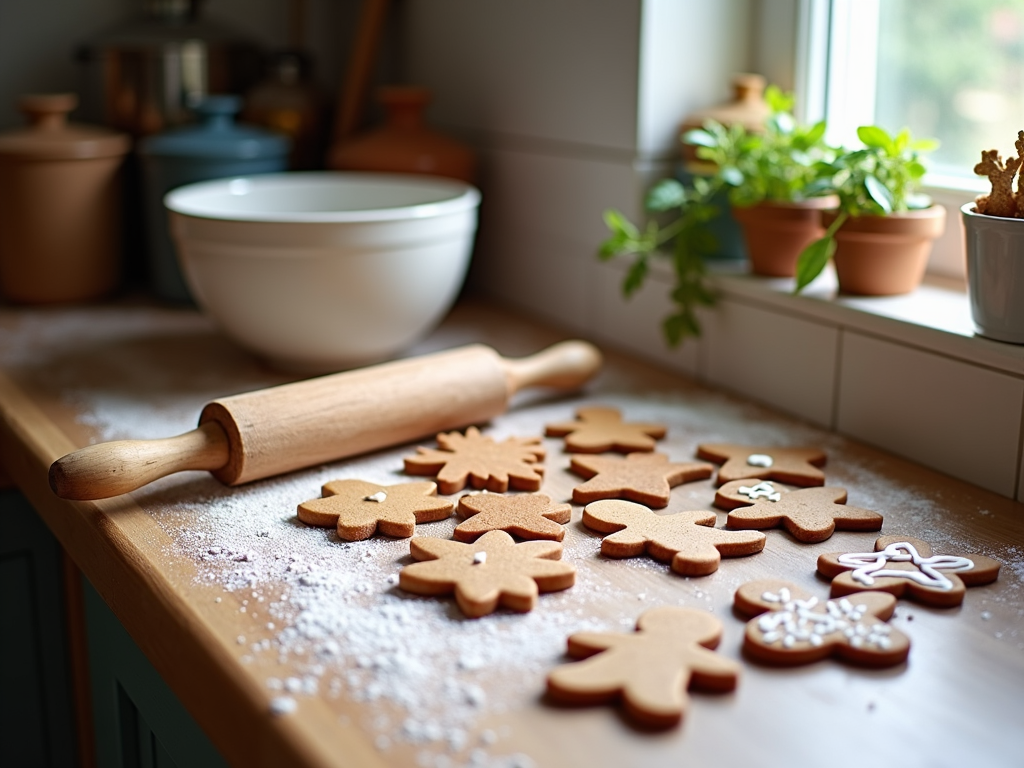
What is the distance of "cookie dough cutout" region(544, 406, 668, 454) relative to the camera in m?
0.94

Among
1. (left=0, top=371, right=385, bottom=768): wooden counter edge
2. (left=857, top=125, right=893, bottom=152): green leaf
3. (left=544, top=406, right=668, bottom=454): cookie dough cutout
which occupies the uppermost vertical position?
(left=857, top=125, right=893, bottom=152): green leaf

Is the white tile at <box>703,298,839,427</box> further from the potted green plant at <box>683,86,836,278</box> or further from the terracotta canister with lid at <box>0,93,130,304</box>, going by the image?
the terracotta canister with lid at <box>0,93,130,304</box>

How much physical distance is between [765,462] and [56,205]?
3.30 feet

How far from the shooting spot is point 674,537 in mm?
743

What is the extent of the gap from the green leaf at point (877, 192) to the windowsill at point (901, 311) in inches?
3.8

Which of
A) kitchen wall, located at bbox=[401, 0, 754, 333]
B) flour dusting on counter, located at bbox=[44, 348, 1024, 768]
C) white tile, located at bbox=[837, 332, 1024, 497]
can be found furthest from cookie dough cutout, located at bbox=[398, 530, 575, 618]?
kitchen wall, located at bbox=[401, 0, 754, 333]

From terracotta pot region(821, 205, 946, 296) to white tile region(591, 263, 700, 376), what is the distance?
8.6 inches

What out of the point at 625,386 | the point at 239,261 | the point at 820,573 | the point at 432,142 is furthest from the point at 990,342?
the point at 432,142

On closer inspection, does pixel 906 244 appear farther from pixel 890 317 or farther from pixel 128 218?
pixel 128 218

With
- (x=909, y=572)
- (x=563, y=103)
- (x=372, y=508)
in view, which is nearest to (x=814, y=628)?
(x=909, y=572)

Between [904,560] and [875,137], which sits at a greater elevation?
[875,137]

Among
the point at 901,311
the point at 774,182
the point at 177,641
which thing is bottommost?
the point at 177,641

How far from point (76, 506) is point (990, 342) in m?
0.74

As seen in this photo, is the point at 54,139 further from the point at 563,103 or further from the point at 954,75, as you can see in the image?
the point at 954,75
